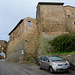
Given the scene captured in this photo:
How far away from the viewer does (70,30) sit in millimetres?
25328

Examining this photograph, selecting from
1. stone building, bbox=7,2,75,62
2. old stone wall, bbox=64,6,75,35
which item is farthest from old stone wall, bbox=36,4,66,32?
old stone wall, bbox=64,6,75,35

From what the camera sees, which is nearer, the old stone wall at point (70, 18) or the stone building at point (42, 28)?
the stone building at point (42, 28)

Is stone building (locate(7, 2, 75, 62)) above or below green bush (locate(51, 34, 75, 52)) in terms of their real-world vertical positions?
above

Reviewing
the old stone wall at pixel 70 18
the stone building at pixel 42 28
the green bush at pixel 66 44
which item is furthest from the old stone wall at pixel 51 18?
the green bush at pixel 66 44

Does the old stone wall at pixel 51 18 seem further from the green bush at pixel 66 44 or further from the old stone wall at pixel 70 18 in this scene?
the green bush at pixel 66 44

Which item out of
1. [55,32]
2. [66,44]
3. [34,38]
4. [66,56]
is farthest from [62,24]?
[66,56]

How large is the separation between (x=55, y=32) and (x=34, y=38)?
5.70 metres

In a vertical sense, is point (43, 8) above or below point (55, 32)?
above

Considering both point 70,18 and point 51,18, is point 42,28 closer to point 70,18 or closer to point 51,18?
point 51,18

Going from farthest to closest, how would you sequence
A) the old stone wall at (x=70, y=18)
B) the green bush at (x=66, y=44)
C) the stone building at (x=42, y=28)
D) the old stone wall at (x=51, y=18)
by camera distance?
the old stone wall at (x=70, y=18)
the old stone wall at (x=51, y=18)
the stone building at (x=42, y=28)
the green bush at (x=66, y=44)

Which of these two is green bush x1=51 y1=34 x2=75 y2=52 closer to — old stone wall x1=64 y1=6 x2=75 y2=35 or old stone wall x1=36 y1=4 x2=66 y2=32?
old stone wall x1=36 y1=4 x2=66 y2=32

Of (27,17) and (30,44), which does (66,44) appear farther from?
(27,17)

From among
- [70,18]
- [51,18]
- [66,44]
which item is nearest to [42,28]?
[51,18]

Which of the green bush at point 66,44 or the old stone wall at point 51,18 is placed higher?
the old stone wall at point 51,18
